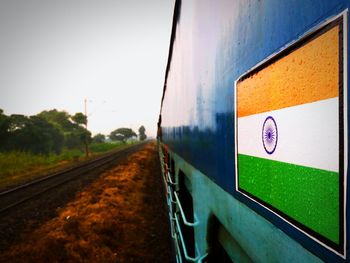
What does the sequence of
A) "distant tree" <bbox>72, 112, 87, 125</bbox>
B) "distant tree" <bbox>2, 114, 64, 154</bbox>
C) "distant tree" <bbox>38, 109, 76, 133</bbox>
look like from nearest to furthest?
"distant tree" <bbox>2, 114, 64, 154</bbox> → "distant tree" <bbox>72, 112, 87, 125</bbox> → "distant tree" <bbox>38, 109, 76, 133</bbox>

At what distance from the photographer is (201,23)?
6.57 ft

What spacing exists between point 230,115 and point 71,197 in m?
10.7

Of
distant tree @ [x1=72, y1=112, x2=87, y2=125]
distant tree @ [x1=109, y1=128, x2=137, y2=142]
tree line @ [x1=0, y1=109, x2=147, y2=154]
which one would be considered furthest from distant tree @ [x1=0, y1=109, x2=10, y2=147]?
distant tree @ [x1=109, y1=128, x2=137, y2=142]

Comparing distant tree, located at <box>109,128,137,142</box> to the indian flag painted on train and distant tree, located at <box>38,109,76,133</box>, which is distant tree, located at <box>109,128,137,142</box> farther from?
the indian flag painted on train

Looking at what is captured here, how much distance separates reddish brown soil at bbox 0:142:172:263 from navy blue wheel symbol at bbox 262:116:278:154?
17.4 ft

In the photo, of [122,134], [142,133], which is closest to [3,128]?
[122,134]

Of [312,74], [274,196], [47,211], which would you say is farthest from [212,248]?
[47,211]

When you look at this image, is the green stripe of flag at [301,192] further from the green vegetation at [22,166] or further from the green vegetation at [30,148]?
the green vegetation at [22,166]

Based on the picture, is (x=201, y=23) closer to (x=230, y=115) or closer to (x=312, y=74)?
(x=230, y=115)

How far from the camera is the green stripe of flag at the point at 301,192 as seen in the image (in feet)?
1.94

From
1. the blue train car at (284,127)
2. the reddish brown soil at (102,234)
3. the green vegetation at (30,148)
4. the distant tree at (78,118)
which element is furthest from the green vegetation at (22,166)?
the distant tree at (78,118)

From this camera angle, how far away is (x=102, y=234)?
6.61 metres

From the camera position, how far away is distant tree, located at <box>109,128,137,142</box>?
15536cm

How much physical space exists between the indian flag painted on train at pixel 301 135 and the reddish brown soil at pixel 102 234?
17.4 feet
